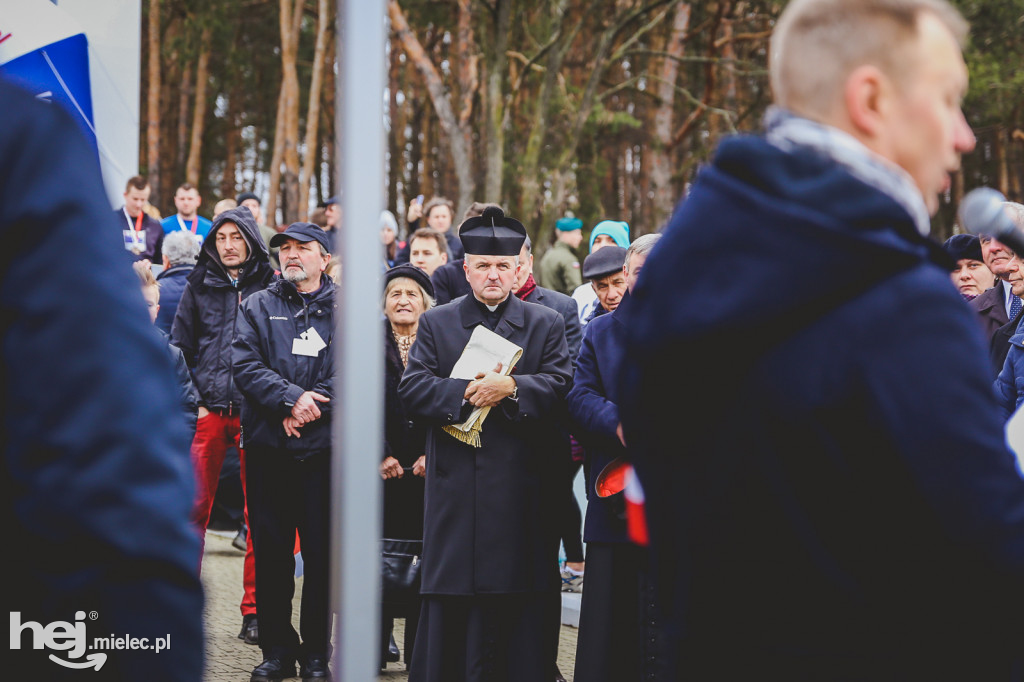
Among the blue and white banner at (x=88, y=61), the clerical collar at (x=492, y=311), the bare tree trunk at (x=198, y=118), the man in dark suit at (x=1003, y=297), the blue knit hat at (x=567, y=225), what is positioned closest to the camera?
the blue and white banner at (x=88, y=61)

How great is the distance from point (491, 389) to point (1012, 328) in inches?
102

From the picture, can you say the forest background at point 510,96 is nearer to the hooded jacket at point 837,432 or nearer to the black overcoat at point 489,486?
the black overcoat at point 489,486

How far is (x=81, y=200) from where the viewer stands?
128 cm

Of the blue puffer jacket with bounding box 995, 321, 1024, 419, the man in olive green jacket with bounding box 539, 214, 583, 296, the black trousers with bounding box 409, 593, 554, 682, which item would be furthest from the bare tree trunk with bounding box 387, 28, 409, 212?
the blue puffer jacket with bounding box 995, 321, 1024, 419

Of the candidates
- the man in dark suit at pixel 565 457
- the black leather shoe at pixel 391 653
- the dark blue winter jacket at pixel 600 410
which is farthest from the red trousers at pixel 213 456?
the dark blue winter jacket at pixel 600 410

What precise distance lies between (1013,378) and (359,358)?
14.1 feet

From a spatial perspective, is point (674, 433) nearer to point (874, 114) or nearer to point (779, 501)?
point (779, 501)

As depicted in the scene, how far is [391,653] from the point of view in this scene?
6578mm

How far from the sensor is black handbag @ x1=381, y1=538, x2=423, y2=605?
5883 mm

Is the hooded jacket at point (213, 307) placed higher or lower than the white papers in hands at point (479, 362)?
higher

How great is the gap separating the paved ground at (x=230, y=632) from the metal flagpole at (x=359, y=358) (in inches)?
141

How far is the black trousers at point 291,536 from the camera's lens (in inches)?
237

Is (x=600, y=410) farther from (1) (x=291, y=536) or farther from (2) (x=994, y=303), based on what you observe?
(2) (x=994, y=303)

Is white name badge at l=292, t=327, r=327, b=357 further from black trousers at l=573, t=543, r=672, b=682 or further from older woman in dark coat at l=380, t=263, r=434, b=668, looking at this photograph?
black trousers at l=573, t=543, r=672, b=682
